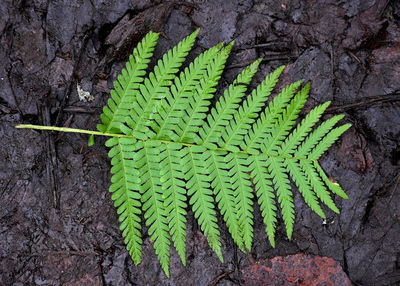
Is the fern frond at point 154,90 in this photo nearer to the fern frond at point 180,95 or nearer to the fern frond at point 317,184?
the fern frond at point 180,95

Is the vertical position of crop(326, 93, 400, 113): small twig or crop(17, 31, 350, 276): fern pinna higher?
crop(326, 93, 400, 113): small twig

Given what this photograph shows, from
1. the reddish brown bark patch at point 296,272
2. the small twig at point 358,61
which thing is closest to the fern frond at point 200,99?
the small twig at point 358,61

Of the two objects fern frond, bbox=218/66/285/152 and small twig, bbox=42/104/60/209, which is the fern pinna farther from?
small twig, bbox=42/104/60/209

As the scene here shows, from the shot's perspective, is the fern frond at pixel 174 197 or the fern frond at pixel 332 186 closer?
the fern frond at pixel 174 197

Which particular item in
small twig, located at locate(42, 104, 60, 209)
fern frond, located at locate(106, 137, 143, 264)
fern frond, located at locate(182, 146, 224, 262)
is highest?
fern frond, located at locate(182, 146, 224, 262)

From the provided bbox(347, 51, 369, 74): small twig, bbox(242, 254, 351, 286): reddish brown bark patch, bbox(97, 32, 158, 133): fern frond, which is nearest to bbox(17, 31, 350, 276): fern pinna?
bbox(97, 32, 158, 133): fern frond

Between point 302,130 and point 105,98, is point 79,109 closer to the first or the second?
point 105,98

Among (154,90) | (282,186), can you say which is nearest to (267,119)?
(282,186)
